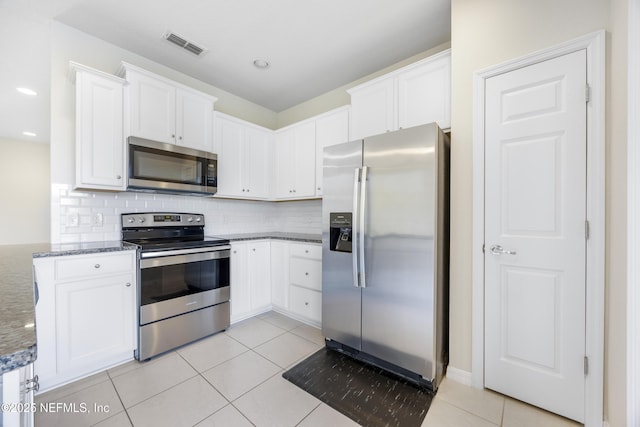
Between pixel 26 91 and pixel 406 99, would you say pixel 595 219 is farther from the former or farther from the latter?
pixel 26 91

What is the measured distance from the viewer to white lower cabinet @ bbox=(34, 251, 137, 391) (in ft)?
5.69

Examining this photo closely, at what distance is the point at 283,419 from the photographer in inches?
60.2

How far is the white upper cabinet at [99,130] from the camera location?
210cm

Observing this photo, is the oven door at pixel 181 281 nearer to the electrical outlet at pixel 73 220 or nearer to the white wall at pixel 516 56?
the electrical outlet at pixel 73 220

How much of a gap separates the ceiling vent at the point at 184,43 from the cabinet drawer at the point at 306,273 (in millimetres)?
2329

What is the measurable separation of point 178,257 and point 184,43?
200cm

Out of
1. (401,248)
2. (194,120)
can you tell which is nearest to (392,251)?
(401,248)

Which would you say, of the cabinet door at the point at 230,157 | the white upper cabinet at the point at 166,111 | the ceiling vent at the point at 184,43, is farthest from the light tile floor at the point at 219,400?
the ceiling vent at the point at 184,43

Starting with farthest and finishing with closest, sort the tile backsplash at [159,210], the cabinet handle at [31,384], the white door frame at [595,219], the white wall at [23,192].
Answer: the white wall at [23,192] → the tile backsplash at [159,210] → the white door frame at [595,219] → the cabinet handle at [31,384]

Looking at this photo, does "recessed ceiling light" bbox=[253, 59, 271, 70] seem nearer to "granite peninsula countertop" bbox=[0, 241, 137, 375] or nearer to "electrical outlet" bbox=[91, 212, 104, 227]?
"electrical outlet" bbox=[91, 212, 104, 227]

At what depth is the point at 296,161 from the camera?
3379 millimetres

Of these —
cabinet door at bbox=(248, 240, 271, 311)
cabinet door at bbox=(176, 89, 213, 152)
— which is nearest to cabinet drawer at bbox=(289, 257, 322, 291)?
cabinet door at bbox=(248, 240, 271, 311)

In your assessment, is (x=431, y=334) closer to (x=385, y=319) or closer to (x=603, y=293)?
(x=385, y=319)
